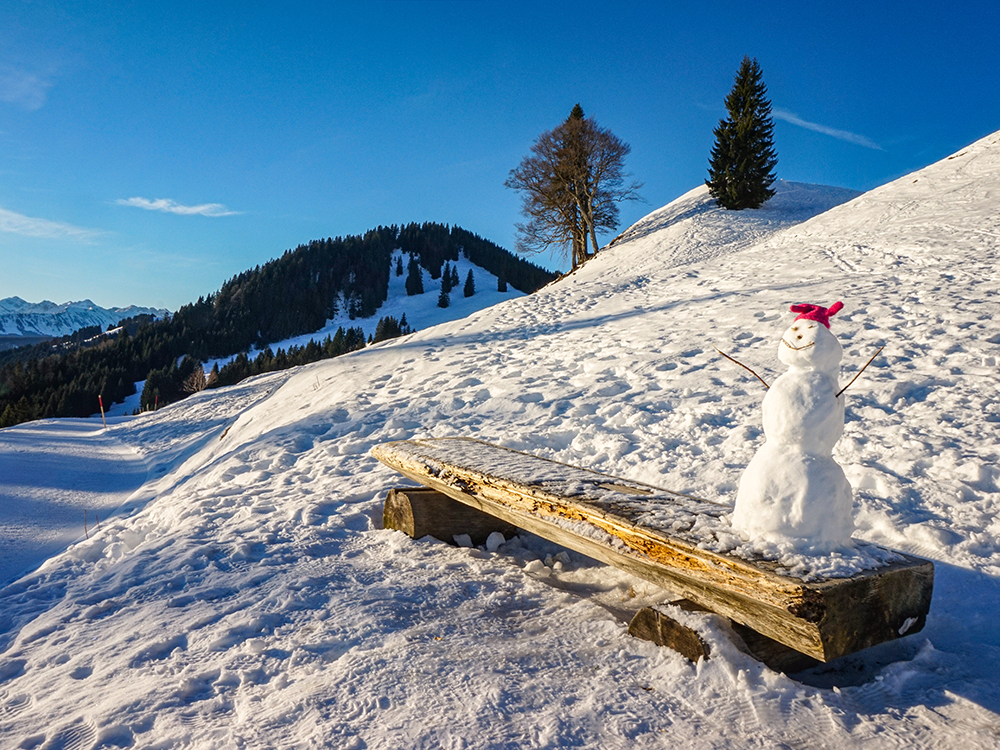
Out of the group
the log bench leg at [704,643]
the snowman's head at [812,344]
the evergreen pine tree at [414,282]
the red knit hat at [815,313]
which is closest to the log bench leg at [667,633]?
the log bench leg at [704,643]

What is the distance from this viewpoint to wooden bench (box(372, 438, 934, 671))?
2.08 meters

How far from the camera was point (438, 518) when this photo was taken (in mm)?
4344

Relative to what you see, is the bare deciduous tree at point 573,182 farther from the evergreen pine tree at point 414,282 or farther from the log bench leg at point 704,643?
the evergreen pine tree at point 414,282

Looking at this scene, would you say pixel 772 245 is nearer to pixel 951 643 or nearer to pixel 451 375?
pixel 451 375

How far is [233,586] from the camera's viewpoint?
362 cm

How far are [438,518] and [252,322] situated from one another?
81.0 metres

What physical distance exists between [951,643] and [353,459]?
550 centimetres

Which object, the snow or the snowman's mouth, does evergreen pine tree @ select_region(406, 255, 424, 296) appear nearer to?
the snow

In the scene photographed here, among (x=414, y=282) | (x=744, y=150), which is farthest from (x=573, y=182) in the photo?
(x=414, y=282)

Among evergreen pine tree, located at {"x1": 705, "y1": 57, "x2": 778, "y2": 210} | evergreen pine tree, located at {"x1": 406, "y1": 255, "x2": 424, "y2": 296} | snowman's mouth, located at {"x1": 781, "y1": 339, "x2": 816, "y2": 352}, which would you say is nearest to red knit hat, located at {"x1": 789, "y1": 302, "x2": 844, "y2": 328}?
snowman's mouth, located at {"x1": 781, "y1": 339, "x2": 816, "y2": 352}

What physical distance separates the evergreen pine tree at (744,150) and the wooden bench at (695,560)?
1026 inches

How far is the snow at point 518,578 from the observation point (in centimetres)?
224

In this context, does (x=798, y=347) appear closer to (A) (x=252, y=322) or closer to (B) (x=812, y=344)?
(B) (x=812, y=344)

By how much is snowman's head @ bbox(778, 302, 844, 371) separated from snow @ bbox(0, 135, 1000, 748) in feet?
4.33
